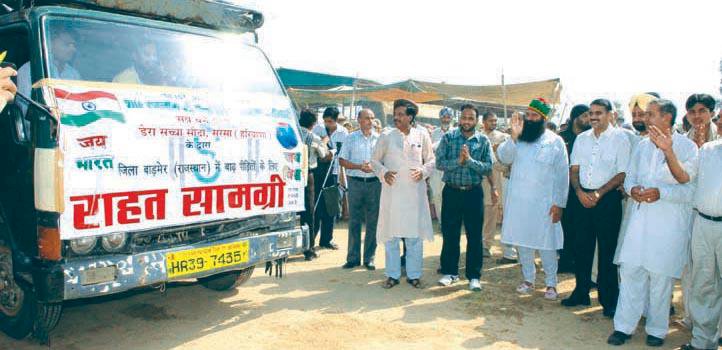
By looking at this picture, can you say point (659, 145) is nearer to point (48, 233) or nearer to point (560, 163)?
point (560, 163)

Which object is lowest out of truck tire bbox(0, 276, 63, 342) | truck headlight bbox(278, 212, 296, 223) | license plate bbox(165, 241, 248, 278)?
truck tire bbox(0, 276, 63, 342)

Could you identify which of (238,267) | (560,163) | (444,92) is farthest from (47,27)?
(444,92)

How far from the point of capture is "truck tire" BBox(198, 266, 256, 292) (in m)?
5.44

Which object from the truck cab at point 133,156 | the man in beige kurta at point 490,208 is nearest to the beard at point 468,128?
the man in beige kurta at point 490,208

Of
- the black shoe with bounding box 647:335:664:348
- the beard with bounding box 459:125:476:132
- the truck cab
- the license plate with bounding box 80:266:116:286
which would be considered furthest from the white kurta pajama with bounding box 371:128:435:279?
the license plate with bounding box 80:266:116:286

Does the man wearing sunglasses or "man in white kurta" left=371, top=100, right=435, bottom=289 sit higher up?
the man wearing sunglasses

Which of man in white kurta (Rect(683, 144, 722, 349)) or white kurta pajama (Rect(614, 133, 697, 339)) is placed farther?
white kurta pajama (Rect(614, 133, 697, 339))

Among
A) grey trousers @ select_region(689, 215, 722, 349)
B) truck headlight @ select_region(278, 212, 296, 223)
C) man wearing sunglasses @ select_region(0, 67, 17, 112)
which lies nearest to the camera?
man wearing sunglasses @ select_region(0, 67, 17, 112)

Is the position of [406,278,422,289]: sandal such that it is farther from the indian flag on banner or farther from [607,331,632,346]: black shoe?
the indian flag on banner

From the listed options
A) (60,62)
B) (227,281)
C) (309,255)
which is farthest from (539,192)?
(60,62)

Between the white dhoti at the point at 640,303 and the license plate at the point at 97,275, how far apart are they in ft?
12.0

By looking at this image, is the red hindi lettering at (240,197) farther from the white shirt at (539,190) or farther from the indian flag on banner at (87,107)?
the white shirt at (539,190)

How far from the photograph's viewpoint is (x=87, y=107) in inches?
141

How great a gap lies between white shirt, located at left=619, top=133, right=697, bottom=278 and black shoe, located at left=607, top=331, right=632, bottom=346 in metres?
0.55
